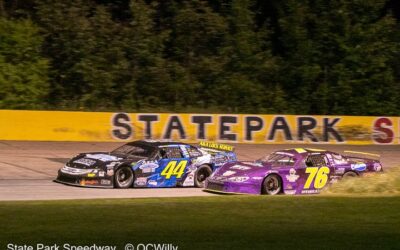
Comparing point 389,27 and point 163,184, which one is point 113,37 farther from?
point 163,184

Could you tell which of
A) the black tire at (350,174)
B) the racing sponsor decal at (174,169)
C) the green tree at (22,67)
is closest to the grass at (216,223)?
the black tire at (350,174)

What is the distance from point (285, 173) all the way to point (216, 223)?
7.44 m

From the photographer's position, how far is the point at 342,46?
40.4 metres

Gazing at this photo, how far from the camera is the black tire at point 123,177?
57.6 feet

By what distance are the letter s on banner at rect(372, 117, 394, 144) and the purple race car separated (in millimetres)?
12132

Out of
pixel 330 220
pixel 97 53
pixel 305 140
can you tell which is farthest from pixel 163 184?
pixel 97 53

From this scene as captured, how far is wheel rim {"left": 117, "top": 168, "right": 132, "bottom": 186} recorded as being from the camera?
17641 millimetres

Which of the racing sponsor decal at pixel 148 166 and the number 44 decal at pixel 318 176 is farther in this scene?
the racing sponsor decal at pixel 148 166

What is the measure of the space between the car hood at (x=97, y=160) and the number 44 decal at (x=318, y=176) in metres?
4.18

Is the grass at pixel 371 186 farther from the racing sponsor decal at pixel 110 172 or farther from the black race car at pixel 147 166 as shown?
the racing sponsor decal at pixel 110 172

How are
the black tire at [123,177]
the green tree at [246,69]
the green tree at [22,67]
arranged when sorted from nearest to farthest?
the black tire at [123,177] < the green tree at [22,67] < the green tree at [246,69]

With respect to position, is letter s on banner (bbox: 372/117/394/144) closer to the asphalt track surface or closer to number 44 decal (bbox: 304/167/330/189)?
the asphalt track surface

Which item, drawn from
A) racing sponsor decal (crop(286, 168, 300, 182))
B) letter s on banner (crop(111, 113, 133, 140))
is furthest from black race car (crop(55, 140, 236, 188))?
letter s on banner (crop(111, 113, 133, 140))

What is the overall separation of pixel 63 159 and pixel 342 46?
21.5 metres
